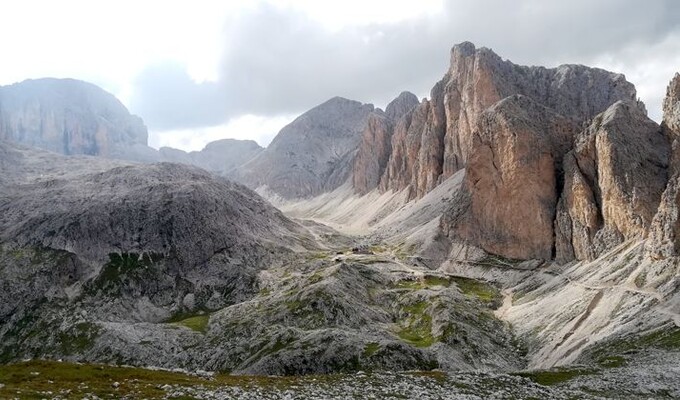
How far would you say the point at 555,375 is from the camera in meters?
64.4

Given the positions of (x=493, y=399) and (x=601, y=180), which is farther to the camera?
(x=601, y=180)

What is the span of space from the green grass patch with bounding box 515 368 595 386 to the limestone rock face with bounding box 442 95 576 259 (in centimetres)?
8854

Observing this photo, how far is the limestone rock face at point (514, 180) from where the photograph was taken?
159625 mm

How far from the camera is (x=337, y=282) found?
436ft

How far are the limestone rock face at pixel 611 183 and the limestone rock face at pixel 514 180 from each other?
8.67 metres

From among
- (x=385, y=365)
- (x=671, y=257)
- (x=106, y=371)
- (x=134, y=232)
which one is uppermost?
(x=134, y=232)

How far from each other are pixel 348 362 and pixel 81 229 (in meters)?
128

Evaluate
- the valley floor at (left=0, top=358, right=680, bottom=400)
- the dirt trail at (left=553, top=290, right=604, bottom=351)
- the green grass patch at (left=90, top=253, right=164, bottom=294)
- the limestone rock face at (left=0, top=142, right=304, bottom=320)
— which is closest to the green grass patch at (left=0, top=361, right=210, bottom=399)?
the valley floor at (left=0, top=358, right=680, bottom=400)

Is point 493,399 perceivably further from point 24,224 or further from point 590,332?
point 24,224

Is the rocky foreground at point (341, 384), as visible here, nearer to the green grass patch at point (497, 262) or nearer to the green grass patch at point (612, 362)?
the green grass patch at point (612, 362)

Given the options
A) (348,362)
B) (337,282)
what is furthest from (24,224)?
(348,362)

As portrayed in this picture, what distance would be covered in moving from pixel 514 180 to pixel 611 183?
130 ft

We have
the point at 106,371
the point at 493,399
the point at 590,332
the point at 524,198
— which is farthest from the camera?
the point at 524,198

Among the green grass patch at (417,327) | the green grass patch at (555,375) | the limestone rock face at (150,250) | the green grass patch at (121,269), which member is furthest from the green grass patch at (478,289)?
the green grass patch at (121,269)
